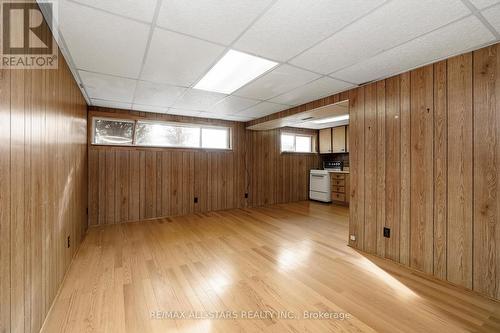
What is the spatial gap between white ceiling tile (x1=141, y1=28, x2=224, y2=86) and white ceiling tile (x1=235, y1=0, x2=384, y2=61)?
0.36 metres

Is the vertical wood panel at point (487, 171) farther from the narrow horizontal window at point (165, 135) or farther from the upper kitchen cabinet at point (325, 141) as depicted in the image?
the upper kitchen cabinet at point (325, 141)

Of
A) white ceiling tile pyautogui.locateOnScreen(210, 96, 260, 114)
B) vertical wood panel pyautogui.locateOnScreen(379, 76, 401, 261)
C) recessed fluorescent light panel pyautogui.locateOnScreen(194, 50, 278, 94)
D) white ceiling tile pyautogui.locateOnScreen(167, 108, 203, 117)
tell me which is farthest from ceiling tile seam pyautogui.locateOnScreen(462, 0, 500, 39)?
white ceiling tile pyautogui.locateOnScreen(167, 108, 203, 117)

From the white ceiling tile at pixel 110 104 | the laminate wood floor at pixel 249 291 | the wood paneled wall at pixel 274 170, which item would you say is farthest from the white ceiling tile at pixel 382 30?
the wood paneled wall at pixel 274 170

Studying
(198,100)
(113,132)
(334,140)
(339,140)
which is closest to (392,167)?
(198,100)

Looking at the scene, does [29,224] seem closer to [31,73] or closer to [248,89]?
[31,73]

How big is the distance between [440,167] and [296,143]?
189 inches

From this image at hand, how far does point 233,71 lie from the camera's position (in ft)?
8.57

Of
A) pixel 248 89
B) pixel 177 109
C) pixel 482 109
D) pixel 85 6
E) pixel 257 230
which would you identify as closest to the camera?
pixel 85 6

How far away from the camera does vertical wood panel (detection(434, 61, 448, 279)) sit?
7.38 ft

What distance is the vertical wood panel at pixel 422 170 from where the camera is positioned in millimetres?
2361

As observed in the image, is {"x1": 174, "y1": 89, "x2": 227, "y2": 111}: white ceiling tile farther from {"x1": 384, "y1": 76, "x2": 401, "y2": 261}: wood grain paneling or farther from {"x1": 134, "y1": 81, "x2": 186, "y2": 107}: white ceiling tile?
{"x1": 384, "y1": 76, "x2": 401, "y2": 261}: wood grain paneling

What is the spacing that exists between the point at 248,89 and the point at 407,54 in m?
1.88

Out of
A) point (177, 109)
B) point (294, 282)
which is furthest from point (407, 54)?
point (177, 109)

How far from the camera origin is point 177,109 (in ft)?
14.3
